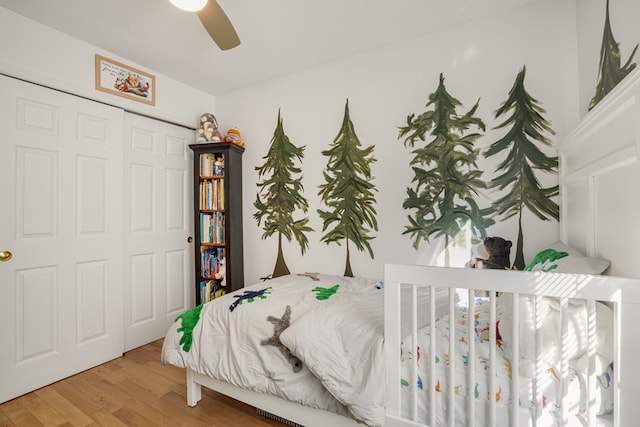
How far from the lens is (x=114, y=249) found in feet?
7.87

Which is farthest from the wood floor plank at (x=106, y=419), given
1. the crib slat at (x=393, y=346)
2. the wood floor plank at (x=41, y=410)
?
the crib slat at (x=393, y=346)

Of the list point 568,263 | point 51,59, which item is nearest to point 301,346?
point 568,263

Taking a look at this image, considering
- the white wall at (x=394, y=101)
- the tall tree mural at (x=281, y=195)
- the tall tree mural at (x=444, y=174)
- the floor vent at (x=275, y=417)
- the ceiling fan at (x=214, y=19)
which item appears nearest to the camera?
the ceiling fan at (x=214, y=19)

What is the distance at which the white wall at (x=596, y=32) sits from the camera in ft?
3.83

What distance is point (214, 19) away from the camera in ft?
4.79

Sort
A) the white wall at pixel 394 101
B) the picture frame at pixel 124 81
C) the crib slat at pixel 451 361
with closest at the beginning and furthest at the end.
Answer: the crib slat at pixel 451 361
the white wall at pixel 394 101
the picture frame at pixel 124 81

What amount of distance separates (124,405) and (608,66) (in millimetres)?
3132

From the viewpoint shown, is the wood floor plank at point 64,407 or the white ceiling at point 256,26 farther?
the white ceiling at point 256,26

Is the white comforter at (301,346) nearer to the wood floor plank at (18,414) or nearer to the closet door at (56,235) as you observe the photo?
the wood floor plank at (18,414)

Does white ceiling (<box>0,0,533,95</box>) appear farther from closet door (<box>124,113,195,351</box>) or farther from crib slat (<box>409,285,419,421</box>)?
crib slat (<box>409,285,419,421</box>)

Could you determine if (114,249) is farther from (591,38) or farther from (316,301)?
(591,38)

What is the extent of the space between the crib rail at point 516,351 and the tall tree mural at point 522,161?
0.98 meters

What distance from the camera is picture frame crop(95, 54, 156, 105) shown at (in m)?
2.31

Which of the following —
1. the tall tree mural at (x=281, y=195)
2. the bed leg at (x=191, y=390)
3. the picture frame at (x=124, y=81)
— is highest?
the picture frame at (x=124, y=81)
